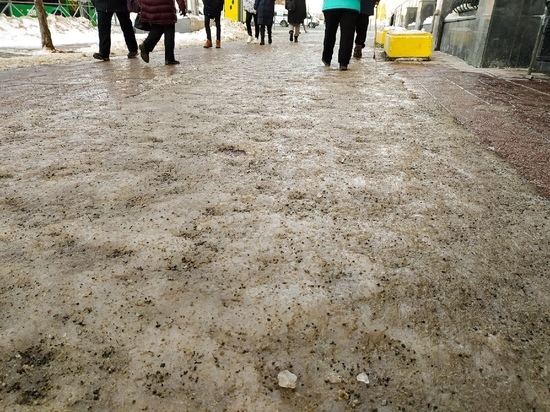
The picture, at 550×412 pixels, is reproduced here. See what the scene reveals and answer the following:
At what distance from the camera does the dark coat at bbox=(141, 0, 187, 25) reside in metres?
5.48

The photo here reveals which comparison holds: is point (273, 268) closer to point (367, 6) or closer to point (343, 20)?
point (343, 20)

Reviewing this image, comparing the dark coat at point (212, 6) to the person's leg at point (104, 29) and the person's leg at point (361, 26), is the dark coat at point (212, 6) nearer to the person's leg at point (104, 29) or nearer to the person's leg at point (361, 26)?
the person's leg at point (104, 29)

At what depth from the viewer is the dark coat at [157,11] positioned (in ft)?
18.0

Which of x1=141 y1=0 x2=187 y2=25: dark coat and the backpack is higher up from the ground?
the backpack

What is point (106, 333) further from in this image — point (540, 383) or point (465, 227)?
point (465, 227)

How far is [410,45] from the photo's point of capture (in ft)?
21.7

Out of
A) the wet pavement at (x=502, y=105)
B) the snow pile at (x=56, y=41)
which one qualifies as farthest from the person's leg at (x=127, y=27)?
the wet pavement at (x=502, y=105)

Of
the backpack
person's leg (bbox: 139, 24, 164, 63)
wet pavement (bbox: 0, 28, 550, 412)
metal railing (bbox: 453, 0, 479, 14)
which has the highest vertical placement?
the backpack

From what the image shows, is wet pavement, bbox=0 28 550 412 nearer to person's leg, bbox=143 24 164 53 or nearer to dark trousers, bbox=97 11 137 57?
person's leg, bbox=143 24 164 53

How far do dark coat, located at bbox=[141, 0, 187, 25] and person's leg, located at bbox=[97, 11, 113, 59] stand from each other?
80 centimetres

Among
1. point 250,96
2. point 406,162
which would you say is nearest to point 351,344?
point 406,162

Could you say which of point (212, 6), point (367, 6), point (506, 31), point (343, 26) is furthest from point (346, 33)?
point (212, 6)

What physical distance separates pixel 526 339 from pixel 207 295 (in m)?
0.75

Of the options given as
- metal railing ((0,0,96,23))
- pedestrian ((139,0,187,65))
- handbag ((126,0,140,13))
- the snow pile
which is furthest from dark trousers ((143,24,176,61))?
metal railing ((0,0,96,23))
